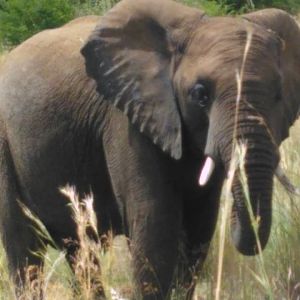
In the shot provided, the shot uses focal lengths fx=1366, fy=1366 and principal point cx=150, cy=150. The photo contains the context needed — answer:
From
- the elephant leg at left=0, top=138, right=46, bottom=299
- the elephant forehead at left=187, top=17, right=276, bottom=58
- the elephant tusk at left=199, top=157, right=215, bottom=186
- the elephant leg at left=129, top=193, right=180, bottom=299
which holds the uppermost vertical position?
the elephant forehead at left=187, top=17, right=276, bottom=58

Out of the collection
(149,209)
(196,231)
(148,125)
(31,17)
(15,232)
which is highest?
(148,125)

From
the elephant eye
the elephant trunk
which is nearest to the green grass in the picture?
the elephant trunk

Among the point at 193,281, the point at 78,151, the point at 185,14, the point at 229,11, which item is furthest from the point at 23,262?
the point at 229,11

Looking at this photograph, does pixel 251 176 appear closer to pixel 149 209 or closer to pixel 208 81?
pixel 208 81

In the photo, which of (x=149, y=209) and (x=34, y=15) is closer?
(x=149, y=209)

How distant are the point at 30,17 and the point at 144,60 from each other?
15.3m

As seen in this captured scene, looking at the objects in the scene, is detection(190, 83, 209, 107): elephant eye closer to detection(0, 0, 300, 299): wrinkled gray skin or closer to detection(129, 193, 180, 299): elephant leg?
detection(0, 0, 300, 299): wrinkled gray skin

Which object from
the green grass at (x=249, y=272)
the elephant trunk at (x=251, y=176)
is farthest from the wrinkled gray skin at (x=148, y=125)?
the green grass at (x=249, y=272)

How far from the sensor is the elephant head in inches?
215

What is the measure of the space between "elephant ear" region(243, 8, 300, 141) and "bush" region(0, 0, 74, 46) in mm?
14934

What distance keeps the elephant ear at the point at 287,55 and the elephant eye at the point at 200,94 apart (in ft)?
1.08

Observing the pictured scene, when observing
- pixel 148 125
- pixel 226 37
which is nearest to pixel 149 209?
pixel 148 125

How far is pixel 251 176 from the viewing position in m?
5.36

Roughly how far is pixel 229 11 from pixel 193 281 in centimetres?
1640
